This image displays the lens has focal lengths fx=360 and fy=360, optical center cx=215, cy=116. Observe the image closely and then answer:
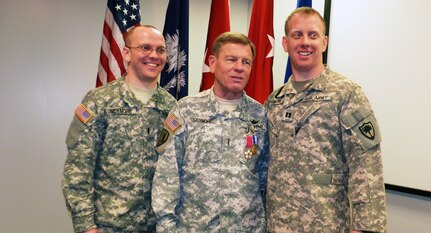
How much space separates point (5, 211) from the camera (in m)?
2.95

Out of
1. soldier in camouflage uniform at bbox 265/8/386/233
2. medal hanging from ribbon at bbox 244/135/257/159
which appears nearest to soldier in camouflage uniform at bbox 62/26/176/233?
medal hanging from ribbon at bbox 244/135/257/159

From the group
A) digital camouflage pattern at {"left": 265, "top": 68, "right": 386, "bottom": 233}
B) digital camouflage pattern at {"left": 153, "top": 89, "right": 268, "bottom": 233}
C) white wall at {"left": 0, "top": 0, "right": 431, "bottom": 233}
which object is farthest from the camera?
white wall at {"left": 0, "top": 0, "right": 431, "bottom": 233}

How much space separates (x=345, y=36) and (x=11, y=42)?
2.67 meters

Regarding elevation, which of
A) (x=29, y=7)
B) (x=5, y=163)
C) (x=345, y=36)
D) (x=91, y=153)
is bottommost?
(x=5, y=163)

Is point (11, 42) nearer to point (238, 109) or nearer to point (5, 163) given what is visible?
point (5, 163)

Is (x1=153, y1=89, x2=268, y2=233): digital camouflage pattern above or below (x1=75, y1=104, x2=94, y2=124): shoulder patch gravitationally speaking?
below

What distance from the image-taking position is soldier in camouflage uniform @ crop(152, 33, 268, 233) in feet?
5.40

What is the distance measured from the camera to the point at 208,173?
65.9 inches

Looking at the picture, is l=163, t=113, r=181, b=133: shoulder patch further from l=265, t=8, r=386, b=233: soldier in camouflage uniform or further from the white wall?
the white wall

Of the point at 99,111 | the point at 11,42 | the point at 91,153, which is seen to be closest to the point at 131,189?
the point at 91,153

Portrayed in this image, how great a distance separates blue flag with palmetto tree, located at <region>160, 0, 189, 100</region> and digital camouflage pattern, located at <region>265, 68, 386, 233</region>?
1320 mm

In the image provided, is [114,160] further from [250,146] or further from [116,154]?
[250,146]

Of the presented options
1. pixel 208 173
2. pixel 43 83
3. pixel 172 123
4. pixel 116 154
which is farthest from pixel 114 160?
pixel 43 83

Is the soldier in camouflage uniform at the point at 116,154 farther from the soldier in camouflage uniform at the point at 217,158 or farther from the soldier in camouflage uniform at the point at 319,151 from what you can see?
the soldier in camouflage uniform at the point at 319,151
